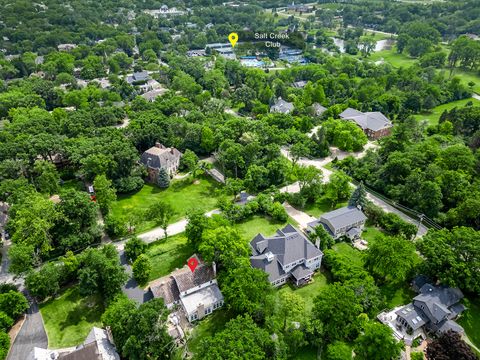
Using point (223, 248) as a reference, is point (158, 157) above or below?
below

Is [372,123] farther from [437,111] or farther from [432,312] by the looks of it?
[432,312]

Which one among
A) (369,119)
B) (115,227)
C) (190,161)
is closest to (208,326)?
(115,227)

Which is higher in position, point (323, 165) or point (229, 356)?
point (229, 356)

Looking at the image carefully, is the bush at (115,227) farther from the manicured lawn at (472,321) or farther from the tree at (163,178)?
the manicured lawn at (472,321)

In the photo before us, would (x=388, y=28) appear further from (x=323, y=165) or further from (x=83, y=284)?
(x=83, y=284)

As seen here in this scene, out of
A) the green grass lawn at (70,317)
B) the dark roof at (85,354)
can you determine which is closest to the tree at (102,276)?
the green grass lawn at (70,317)

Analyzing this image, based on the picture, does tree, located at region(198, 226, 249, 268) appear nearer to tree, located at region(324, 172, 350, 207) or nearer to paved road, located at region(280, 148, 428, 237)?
tree, located at region(324, 172, 350, 207)

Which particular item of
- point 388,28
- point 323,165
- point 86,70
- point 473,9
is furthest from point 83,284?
point 473,9
